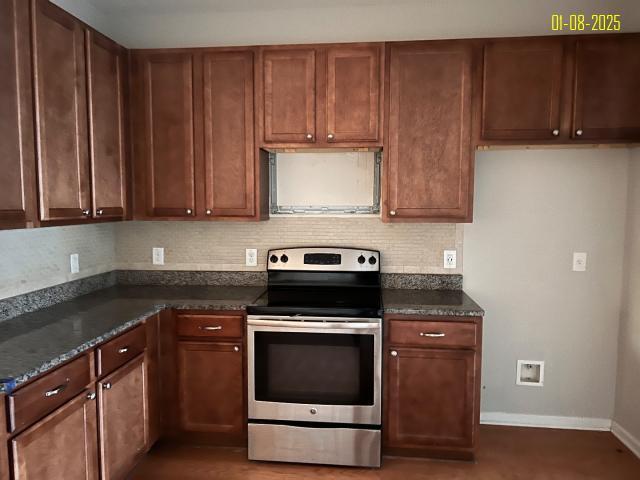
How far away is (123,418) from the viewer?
2.22 meters

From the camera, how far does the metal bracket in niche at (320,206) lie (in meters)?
2.99

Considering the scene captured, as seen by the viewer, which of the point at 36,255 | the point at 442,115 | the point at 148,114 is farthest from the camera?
the point at 148,114

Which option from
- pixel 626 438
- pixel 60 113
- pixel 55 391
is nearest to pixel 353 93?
pixel 60 113

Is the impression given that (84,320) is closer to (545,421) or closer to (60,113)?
(60,113)

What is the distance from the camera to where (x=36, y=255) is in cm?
244

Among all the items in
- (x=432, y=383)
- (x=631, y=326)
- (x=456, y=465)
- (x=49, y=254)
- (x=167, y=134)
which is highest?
(x=167, y=134)

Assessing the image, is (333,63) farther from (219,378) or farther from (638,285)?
(638,285)

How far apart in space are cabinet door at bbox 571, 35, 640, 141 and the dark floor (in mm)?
1754

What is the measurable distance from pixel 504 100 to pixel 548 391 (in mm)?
1807

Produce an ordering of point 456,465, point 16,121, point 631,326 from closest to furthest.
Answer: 1. point 16,121
2. point 456,465
3. point 631,326

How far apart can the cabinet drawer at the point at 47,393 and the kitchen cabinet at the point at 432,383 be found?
4.74 ft

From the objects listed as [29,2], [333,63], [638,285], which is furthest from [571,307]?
[29,2]

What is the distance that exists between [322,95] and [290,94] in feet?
0.60

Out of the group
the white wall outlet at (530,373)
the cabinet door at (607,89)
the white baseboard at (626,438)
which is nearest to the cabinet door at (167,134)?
the cabinet door at (607,89)
